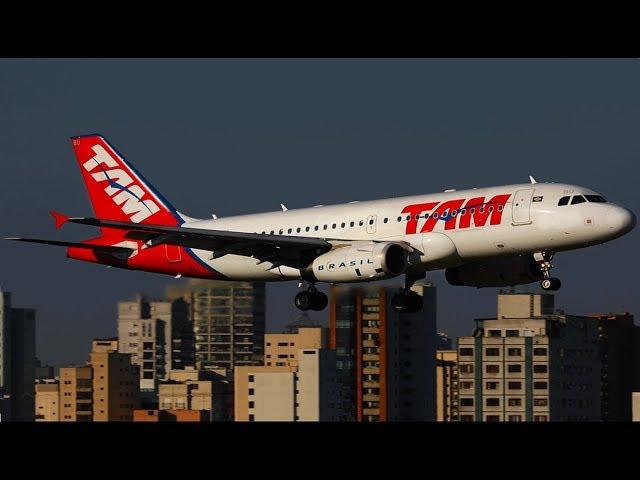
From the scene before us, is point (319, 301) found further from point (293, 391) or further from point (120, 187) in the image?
point (293, 391)

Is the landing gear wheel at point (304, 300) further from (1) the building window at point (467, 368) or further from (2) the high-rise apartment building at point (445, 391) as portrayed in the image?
(2) the high-rise apartment building at point (445, 391)

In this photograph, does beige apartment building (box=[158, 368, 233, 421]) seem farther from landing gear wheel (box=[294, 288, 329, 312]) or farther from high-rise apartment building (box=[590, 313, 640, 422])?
landing gear wheel (box=[294, 288, 329, 312])

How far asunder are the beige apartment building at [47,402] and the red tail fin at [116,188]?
11441 centimetres

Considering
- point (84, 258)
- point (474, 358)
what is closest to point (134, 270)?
point (84, 258)

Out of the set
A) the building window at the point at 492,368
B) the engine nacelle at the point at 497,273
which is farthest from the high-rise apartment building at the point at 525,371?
the engine nacelle at the point at 497,273

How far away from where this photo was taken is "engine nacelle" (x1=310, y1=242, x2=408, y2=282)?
2173 inches

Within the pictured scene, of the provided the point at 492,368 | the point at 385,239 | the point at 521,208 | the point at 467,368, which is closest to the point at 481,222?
the point at 521,208

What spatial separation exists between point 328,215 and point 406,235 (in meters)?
4.93

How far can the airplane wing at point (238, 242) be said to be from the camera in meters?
58.2

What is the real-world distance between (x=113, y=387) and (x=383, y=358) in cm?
3998

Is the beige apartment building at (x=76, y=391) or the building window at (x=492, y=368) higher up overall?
the building window at (x=492, y=368)

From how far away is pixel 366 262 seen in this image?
2184 inches
